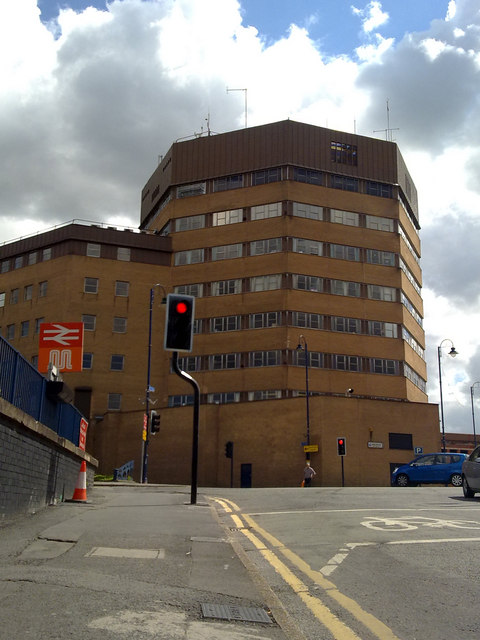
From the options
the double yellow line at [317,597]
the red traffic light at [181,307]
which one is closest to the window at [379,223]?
the red traffic light at [181,307]

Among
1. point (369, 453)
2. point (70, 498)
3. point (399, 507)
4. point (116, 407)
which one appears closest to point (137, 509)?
point (70, 498)

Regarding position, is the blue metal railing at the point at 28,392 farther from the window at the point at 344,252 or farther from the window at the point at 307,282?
the window at the point at 344,252

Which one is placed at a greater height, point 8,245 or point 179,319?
point 8,245

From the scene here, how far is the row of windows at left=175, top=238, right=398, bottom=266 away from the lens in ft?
186

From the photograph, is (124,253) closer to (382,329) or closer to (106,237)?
(106,237)

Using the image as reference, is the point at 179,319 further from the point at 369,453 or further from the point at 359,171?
the point at 359,171

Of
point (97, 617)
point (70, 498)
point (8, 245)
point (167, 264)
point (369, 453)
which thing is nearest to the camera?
point (97, 617)

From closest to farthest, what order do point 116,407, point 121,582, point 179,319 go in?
point 121,582
point 179,319
point 116,407

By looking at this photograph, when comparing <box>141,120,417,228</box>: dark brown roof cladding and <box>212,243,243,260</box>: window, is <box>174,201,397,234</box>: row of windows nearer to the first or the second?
<box>212,243,243,260</box>: window

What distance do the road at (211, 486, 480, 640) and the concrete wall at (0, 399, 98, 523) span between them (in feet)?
11.9

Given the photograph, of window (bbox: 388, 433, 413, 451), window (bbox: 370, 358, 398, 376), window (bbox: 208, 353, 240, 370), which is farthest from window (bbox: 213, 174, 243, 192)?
window (bbox: 388, 433, 413, 451)

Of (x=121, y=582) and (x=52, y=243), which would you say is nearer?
(x=121, y=582)

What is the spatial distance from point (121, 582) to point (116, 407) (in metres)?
51.1

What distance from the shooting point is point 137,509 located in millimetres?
14305
